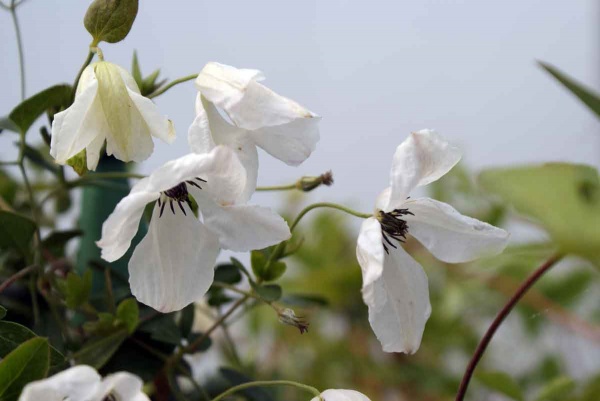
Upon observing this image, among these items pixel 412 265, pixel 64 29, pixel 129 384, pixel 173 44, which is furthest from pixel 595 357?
pixel 129 384

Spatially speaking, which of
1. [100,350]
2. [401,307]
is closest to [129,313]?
[100,350]

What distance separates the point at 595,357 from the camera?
4.91 ft

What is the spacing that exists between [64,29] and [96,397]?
0.77 meters

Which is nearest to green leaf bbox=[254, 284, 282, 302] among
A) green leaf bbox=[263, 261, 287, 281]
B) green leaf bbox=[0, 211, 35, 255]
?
green leaf bbox=[263, 261, 287, 281]

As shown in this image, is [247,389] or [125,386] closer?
[125,386]

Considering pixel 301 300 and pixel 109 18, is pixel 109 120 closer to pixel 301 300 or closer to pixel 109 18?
pixel 109 18

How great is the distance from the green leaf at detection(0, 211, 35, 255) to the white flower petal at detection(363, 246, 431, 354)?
0.56ft

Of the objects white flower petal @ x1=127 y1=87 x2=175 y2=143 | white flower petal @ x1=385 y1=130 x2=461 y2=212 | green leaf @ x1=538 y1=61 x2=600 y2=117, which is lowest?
white flower petal @ x1=385 y1=130 x2=461 y2=212

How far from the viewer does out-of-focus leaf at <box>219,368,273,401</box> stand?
0.33 meters

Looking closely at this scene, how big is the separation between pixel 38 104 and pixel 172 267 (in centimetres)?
10

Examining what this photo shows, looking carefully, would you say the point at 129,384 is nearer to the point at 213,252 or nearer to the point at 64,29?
the point at 213,252

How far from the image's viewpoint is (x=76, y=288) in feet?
1.00

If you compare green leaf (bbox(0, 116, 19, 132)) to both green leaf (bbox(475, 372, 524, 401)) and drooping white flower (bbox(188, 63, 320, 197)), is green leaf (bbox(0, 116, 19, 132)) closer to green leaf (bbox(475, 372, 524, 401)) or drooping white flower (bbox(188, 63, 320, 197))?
drooping white flower (bbox(188, 63, 320, 197))

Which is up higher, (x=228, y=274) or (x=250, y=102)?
(x=250, y=102)
